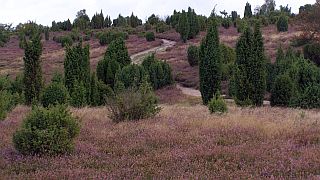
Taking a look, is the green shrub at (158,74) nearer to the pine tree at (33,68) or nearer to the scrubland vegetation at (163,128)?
the scrubland vegetation at (163,128)

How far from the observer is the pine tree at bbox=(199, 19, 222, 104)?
26.0 metres

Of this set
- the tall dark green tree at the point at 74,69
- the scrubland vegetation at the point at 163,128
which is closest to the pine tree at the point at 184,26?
the scrubland vegetation at the point at 163,128

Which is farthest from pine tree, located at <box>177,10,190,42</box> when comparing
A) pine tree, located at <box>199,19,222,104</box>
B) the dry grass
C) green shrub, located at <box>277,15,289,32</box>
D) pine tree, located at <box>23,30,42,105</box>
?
the dry grass

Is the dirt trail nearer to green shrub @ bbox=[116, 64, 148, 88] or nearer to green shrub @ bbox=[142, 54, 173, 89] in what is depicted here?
green shrub @ bbox=[142, 54, 173, 89]

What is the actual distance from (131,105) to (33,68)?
1109cm

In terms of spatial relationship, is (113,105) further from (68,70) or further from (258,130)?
(68,70)

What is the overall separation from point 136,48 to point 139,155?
5419 centimetres

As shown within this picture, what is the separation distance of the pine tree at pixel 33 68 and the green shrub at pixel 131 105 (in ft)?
33.7

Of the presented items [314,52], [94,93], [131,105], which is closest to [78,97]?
[94,93]

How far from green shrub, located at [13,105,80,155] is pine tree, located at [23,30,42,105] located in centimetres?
1422

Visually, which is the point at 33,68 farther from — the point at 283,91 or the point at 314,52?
the point at 314,52

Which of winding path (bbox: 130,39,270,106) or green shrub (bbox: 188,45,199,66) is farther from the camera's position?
green shrub (bbox: 188,45,199,66)

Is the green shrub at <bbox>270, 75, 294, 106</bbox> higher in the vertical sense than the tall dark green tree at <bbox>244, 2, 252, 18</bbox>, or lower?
lower

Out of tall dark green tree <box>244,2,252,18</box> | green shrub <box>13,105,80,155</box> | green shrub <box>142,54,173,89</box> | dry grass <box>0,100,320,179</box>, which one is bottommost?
green shrub <box>142,54,173,89</box>
